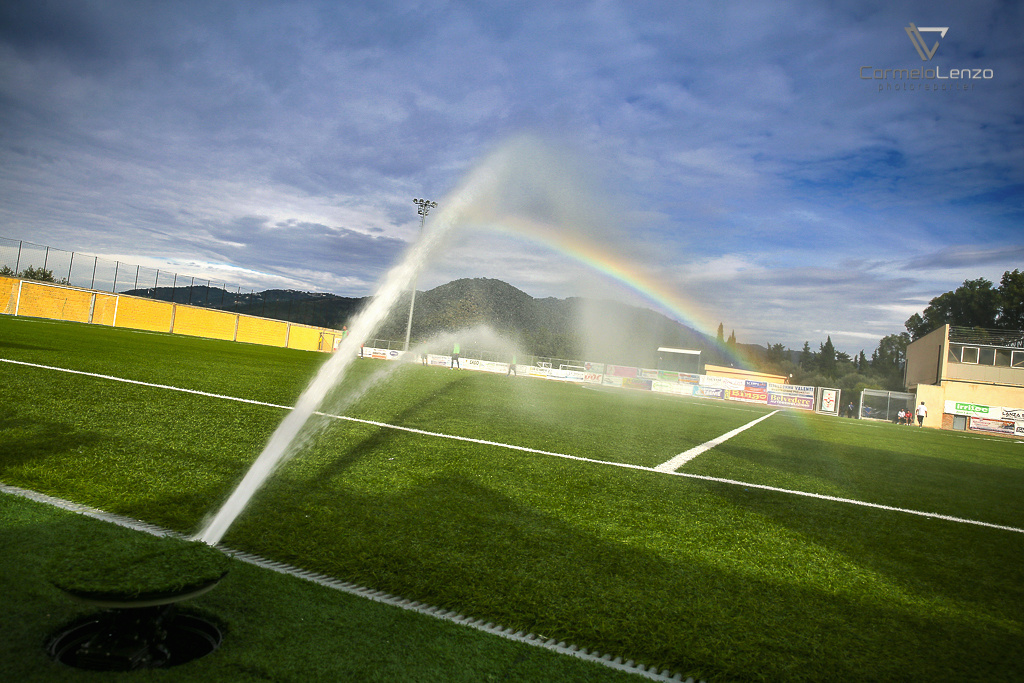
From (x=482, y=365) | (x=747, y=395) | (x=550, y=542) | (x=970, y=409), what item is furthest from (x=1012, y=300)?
(x=550, y=542)

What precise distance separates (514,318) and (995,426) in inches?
2191

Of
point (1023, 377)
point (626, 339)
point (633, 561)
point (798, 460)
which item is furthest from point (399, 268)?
point (626, 339)

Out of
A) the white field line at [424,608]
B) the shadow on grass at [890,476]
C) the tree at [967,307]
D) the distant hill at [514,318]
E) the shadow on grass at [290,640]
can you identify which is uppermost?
the tree at [967,307]

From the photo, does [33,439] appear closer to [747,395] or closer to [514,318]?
[747,395]

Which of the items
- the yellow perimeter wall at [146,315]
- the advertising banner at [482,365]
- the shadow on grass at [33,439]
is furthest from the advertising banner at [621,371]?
the shadow on grass at [33,439]

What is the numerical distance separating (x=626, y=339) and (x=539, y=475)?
75851mm

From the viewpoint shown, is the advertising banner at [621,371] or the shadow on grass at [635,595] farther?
the advertising banner at [621,371]

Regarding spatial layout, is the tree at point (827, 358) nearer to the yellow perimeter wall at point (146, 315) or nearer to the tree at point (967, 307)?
the tree at point (967, 307)

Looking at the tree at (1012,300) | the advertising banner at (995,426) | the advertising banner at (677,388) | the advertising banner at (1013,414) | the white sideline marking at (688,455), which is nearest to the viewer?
the white sideline marking at (688,455)

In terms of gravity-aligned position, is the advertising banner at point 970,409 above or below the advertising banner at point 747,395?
above

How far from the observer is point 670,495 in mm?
4910

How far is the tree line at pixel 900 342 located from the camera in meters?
66.0

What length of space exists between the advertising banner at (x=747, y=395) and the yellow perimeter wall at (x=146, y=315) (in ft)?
104

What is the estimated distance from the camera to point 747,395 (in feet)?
126
